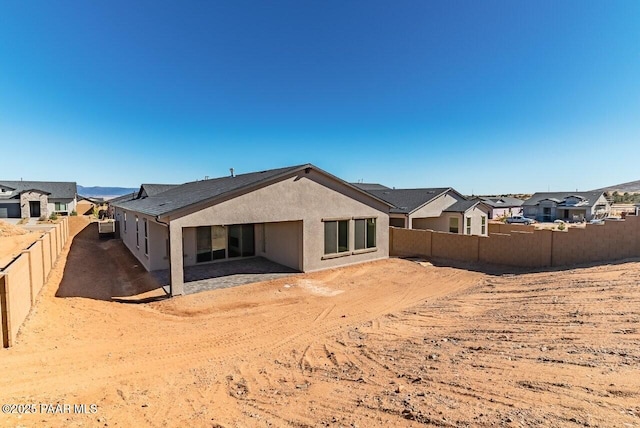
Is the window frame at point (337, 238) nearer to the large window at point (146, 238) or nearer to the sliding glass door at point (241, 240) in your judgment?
the sliding glass door at point (241, 240)

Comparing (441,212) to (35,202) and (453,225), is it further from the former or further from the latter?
(35,202)

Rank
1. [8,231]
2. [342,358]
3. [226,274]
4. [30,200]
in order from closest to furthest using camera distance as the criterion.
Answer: [342,358] < [226,274] < [8,231] < [30,200]

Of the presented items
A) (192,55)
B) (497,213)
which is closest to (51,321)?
(192,55)

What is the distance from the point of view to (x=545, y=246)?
1402 centimetres

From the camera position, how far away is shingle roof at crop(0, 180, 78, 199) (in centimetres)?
4447

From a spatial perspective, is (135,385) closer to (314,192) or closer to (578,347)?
(578,347)

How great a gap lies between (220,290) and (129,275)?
17.2 feet

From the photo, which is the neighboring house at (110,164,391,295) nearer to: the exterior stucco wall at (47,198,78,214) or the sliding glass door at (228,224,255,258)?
the sliding glass door at (228,224,255,258)

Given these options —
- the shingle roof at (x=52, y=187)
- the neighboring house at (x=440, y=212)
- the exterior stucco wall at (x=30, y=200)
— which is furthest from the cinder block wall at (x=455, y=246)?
the shingle roof at (x=52, y=187)

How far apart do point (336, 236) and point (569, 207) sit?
50869mm

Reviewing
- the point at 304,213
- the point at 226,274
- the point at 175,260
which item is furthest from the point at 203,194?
the point at 304,213

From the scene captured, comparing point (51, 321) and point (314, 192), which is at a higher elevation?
point (314, 192)

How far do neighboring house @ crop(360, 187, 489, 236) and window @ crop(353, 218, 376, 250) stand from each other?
246 inches

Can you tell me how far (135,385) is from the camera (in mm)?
5258
